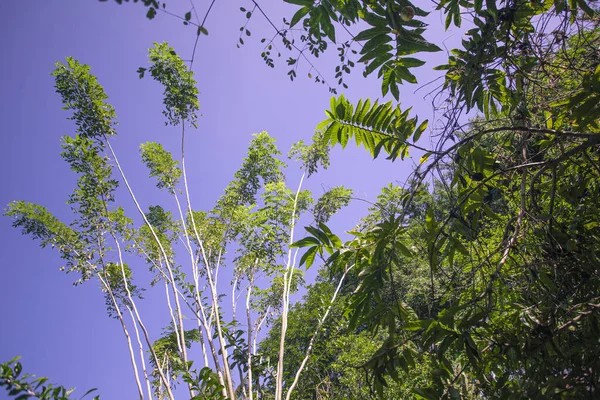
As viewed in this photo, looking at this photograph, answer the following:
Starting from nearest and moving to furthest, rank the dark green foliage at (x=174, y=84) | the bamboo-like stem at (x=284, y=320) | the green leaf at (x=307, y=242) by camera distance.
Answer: the green leaf at (x=307, y=242)
the bamboo-like stem at (x=284, y=320)
the dark green foliage at (x=174, y=84)

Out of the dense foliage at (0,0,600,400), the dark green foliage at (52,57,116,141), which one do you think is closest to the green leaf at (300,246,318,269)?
the dense foliage at (0,0,600,400)

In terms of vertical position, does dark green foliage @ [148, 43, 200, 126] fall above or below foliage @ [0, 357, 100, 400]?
above

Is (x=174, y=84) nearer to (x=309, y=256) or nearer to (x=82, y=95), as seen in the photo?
(x=82, y=95)

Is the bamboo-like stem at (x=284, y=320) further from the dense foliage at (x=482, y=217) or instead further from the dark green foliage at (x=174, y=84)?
the dark green foliage at (x=174, y=84)

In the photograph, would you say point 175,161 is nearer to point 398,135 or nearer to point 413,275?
point 398,135

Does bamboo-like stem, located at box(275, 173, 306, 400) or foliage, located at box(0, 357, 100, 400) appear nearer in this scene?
foliage, located at box(0, 357, 100, 400)

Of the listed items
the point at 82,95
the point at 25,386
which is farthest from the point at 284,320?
the point at 82,95

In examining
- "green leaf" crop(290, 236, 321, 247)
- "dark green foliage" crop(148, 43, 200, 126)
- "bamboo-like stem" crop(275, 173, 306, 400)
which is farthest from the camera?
"dark green foliage" crop(148, 43, 200, 126)

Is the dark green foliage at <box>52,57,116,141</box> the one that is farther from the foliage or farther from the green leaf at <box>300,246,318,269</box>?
the green leaf at <box>300,246,318,269</box>

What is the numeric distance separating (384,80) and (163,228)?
5677 mm

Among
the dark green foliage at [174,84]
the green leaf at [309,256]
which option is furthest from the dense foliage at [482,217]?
the dark green foliage at [174,84]

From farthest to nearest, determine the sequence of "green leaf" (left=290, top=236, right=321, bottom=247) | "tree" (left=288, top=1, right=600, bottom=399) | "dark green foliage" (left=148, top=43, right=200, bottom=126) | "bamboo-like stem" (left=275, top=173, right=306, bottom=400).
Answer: "dark green foliage" (left=148, top=43, right=200, bottom=126) < "bamboo-like stem" (left=275, top=173, right=306, bottom=400) < "green leaf" (left=290, top=236, right=321, bottom=247) < "tree" (left=288, top=1, right=600, bottom=399)

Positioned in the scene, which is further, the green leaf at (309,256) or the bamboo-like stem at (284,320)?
the bamboo-like stem at (284,320)

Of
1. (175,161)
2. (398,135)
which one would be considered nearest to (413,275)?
(175,161)
